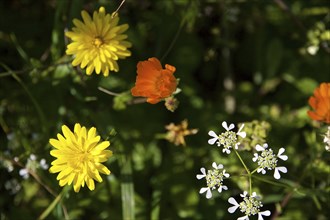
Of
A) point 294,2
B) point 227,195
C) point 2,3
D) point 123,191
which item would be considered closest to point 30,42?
point 2,3

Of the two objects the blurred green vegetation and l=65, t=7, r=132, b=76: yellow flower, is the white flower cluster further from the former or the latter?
l=65, t=7, r=132, b=76: yellow flower

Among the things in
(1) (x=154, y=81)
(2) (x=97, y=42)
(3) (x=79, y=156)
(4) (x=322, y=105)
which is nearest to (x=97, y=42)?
(2) (x=97, y=42)

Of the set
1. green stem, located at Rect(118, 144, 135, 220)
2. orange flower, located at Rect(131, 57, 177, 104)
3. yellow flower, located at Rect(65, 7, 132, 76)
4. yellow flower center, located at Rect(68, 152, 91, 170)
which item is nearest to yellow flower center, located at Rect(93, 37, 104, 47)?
yellow flower, located at Rect(65, 7, 132, 76)

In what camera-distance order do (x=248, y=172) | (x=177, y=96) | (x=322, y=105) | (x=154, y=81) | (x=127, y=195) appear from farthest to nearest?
1. (x=177, y=96)
2. (x=127, y=195)
3. (x=322, y=105)
4. (x=154, y=81)
5. (x=248, y=172)

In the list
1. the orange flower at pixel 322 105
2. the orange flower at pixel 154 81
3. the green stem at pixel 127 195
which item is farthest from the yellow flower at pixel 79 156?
the orange flower at pixel 322 105

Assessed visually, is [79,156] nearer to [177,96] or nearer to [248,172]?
[248,172]

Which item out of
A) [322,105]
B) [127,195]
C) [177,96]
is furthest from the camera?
[177,96]

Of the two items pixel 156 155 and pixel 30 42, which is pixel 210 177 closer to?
pixel 156 155
